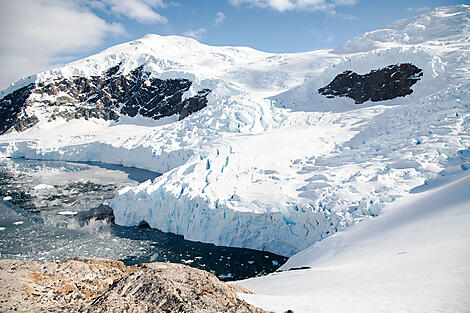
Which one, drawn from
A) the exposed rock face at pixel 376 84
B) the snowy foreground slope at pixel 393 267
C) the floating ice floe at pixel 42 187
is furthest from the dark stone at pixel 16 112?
the snowy foreground slope at pixel 393 267

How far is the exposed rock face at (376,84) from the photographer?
1700 centimetres

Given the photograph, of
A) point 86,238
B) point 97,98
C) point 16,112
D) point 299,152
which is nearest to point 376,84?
point 299,152

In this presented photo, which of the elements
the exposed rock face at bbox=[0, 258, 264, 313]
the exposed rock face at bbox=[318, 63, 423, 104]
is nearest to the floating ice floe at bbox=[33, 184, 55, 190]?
the exposed rock face at bbox=[0, 258, 264, 313]

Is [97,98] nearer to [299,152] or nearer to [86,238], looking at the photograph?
[86,238]

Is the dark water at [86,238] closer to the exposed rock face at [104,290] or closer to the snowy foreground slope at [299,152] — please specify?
the snowy foreground slope at [299,152]

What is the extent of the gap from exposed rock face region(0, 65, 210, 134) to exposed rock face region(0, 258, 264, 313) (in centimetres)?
3063

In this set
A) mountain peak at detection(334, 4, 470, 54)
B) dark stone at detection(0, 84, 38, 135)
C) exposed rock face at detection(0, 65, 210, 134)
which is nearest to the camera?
mountain peak at detection(334, 4, 470, 54)

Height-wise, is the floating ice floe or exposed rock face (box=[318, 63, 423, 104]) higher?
exposed rock face (box=[318, 63, 423, 104])

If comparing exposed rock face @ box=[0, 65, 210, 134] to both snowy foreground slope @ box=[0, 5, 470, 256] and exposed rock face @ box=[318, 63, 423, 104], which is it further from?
exposed rock face @ box=[318, 63, 423, 104]

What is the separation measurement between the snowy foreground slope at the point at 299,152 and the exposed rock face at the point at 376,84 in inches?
18.8

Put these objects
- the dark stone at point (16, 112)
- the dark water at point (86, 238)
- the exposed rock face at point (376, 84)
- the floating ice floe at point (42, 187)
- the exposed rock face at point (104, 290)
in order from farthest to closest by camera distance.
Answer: the dark stone at point (16, 112), the exposed rock face at point (376, 84), the floating ice floe at point (42, 187), the dark water at point (86, 238), the exposed rock face at point (104, 290)

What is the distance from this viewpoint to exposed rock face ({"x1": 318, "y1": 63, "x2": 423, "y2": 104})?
17000 millimetres

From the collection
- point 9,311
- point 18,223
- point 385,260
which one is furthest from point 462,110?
point 18,223

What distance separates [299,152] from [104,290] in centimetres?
1156
